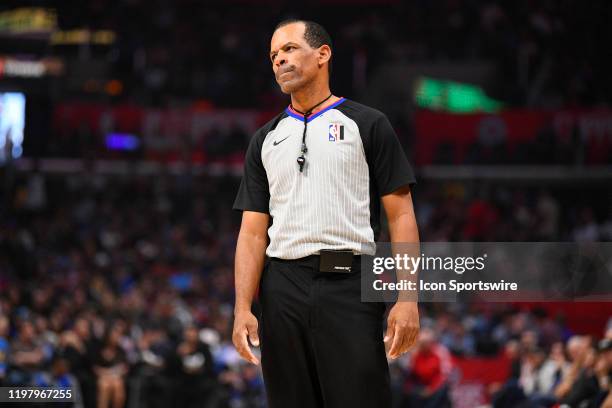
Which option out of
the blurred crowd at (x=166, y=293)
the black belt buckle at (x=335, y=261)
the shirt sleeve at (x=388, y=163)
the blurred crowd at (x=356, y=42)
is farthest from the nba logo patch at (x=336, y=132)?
the blurred crowd at (x=356, y=42)

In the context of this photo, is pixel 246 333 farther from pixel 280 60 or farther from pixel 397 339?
pixel 280 60

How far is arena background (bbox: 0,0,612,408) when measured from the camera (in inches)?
574

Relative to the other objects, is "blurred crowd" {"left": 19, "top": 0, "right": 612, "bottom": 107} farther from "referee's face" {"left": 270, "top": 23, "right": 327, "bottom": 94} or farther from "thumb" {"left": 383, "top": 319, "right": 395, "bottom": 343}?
"thumb" {"left": 383, "top": 319, "right": 395, "bottom": 343}

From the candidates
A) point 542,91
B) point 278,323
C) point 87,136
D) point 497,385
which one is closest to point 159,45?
point 87,136

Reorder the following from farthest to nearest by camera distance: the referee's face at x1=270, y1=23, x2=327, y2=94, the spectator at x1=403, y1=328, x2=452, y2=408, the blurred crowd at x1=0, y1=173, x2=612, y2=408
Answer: the blurred crowd at x1=0, y1=173, x2=612, y2=408
the spectator at x1=403, y1=328, x2=452, y2=408
the referee's face at x1=270, y1=23, x2=327, y2=94

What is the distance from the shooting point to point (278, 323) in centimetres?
367

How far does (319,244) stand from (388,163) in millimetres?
373

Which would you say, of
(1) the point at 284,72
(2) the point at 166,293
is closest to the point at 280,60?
(1) the point at 284,72

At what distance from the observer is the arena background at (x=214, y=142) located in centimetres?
1459

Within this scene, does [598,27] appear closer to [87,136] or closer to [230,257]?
Result: [230,257]

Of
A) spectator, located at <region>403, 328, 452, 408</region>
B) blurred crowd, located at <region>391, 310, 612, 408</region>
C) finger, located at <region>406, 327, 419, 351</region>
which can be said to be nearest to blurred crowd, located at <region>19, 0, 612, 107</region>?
blurred crowd, located at <region>391, 310, 612, 408</region>

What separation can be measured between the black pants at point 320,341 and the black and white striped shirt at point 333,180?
9cm

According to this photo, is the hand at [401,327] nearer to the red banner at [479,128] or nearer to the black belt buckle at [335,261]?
the black belt buckle at [335,261]

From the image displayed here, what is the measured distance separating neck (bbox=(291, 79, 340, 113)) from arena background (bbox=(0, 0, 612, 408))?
909 cm
